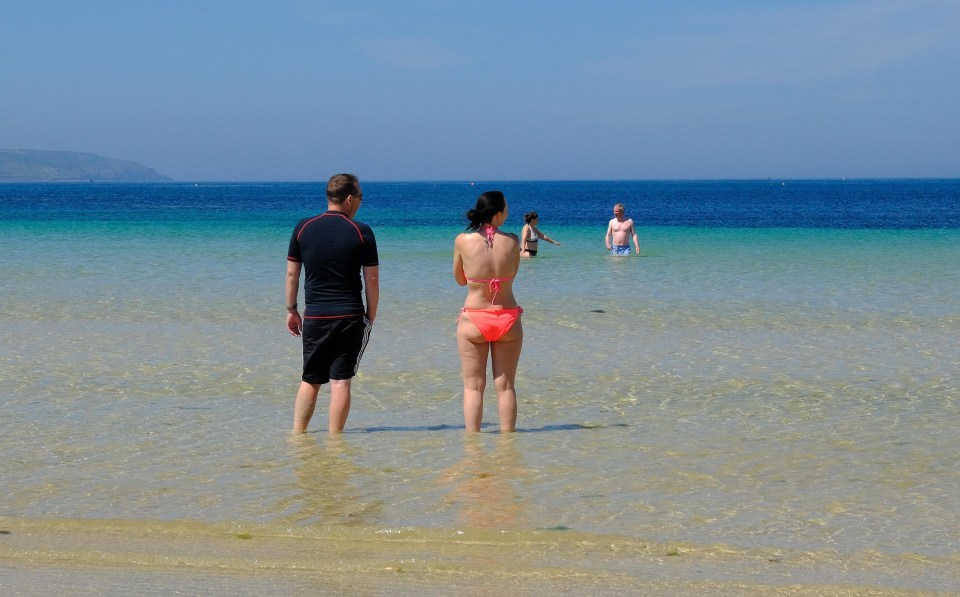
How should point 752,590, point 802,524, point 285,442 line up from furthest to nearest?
point 285,442 < point 802,524 < point 752,590

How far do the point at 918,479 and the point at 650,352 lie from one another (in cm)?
489

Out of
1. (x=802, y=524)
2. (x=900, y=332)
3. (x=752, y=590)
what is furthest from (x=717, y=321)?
(x=752, y=590)

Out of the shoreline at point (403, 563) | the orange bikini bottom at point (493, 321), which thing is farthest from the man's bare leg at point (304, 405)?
the shoreline at point (403, 563)

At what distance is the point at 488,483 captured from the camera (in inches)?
239

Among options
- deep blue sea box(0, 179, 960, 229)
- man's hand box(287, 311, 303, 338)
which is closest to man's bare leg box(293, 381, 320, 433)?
man's hand box(287, 311, 303, 338)

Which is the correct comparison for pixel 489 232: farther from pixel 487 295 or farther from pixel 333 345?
pixel 333 345

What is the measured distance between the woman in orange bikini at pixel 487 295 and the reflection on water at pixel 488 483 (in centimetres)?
39

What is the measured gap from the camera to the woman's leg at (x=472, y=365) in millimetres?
6961

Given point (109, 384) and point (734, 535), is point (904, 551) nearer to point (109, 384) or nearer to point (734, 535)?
point (734, 535)

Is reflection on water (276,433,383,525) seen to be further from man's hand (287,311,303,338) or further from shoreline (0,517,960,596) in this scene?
man's hand (287,311,303,338)

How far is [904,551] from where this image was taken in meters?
4.90

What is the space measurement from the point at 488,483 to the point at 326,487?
3.01 ft

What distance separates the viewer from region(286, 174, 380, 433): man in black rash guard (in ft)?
21.7

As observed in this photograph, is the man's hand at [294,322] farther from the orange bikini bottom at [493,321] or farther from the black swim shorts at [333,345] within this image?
the orange bikini bottom at [493,321]
